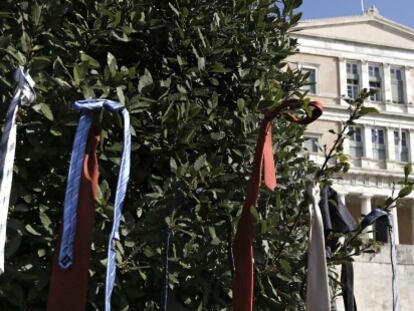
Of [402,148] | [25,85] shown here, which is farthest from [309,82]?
[402,148]

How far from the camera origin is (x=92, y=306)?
2939 mm

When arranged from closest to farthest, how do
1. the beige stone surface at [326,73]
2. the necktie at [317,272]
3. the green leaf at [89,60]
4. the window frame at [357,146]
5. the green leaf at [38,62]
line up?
the necktie at [317,272]
the green leaf at [38,62]
the green leaf at [89,60]
the window frame at [357,146]
the beige stone surface at [326,73]

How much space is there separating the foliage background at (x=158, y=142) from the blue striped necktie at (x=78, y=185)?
159 millimetres

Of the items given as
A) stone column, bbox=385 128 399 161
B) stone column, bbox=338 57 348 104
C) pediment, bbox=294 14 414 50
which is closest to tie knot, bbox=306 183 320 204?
stone column, bbox=385 128 399 161

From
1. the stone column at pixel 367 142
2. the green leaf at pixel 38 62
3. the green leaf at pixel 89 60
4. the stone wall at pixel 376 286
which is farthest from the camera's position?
the stone column at pixel 367 142

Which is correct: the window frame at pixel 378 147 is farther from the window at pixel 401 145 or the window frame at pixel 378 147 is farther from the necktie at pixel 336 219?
the necktie at pixel 336 219

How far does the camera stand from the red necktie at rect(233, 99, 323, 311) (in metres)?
2.76

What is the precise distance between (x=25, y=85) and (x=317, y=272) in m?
1.52

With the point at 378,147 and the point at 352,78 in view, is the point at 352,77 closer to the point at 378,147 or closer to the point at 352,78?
the point at 352,78

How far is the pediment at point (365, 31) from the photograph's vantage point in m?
39.0

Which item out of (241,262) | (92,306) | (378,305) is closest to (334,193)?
(241,262)

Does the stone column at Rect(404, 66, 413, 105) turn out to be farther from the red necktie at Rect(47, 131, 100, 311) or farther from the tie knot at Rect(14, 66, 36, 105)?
the red necktie at Rect(47, 131, 100, 311)

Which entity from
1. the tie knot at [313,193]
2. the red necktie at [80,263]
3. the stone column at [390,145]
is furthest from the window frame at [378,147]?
the red necktie at [80,263]

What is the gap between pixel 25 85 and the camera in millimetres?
2805
